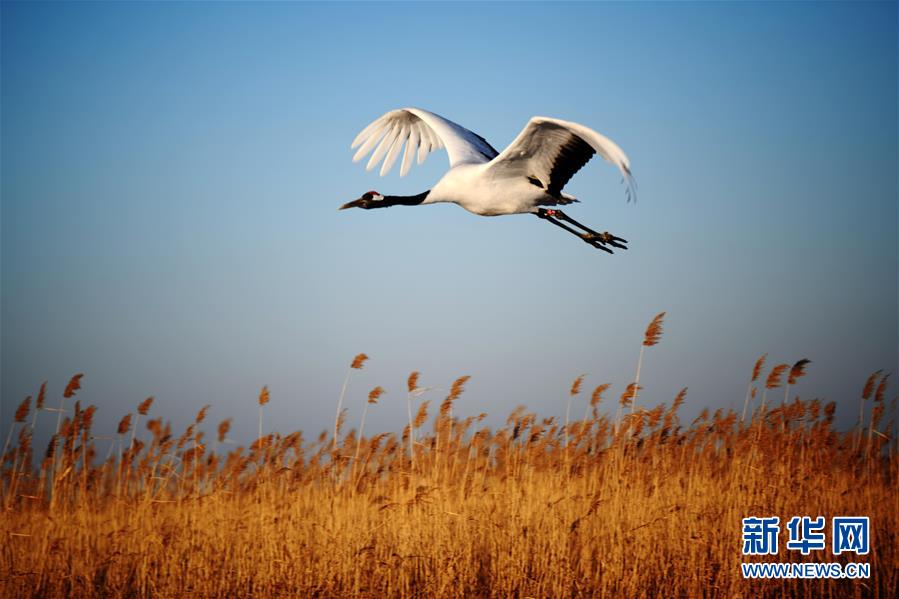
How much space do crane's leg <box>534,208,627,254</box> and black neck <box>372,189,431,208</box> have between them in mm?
1086

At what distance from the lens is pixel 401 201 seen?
8156 millimetres

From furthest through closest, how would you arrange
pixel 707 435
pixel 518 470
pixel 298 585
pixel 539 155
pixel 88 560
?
pixel 707 435, pixel 539 155, pixel 518 470, pixel 88 560, pixel 298 585

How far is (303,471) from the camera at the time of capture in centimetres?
690

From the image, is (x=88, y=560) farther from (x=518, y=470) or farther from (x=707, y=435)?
(x=707, y=435)

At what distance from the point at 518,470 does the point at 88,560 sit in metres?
3.18

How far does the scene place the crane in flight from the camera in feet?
22.5

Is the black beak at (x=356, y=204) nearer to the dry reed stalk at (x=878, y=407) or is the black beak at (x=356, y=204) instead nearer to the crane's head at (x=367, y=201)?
the crane's head at (x=367, y=201)

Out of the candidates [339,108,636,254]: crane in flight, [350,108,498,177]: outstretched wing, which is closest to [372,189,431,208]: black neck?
[339,108,636,254]: crane in flight

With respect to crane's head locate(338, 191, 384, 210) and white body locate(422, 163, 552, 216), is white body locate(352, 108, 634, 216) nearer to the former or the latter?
white body locate(422, 163, 552, 216)

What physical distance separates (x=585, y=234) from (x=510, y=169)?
950 millimetres

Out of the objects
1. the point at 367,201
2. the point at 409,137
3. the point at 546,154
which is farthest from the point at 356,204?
the point at 546,154

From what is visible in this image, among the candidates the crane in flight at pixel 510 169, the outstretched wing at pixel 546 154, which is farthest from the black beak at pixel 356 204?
the outstretched wing at pixel 546 154

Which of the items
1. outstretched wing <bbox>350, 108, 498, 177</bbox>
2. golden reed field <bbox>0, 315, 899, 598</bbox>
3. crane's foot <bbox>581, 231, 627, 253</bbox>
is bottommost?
golden reed field <bbox>0, 315, 899, 598</bbox>

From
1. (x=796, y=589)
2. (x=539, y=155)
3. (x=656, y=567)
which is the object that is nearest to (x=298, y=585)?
(x=656, y=567)
